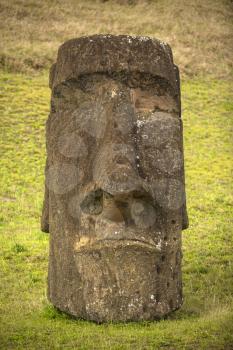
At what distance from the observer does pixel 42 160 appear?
1970cm

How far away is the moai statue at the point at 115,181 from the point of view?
738 cm

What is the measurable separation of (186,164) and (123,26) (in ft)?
49.6

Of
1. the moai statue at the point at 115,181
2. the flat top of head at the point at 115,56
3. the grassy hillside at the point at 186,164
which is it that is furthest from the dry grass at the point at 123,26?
the moai statue at the point at 115,181

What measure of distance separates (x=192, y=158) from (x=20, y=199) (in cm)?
709

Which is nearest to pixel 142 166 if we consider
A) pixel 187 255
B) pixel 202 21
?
pixel 187 255

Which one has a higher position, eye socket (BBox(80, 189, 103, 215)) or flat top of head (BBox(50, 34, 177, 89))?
flat top of head (BBox(50, 34, 177, 89))

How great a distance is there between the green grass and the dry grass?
158cm

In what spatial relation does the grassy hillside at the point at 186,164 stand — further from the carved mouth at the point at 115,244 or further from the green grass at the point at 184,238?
the carved mouth at the point at 115,244

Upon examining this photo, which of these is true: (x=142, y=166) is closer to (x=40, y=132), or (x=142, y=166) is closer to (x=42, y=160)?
(x=42, y=160)

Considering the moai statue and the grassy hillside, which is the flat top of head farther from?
the grassy hillside

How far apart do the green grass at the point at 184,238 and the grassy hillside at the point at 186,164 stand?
0.02 metres

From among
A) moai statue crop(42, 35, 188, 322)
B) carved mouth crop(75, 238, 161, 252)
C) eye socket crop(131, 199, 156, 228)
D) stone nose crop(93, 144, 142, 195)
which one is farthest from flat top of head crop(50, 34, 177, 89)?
carved mouth crop(75, 238, 161, 252)

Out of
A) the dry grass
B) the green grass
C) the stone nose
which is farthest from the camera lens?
the dry grass

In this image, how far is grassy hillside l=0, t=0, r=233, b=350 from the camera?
22.2 feet
